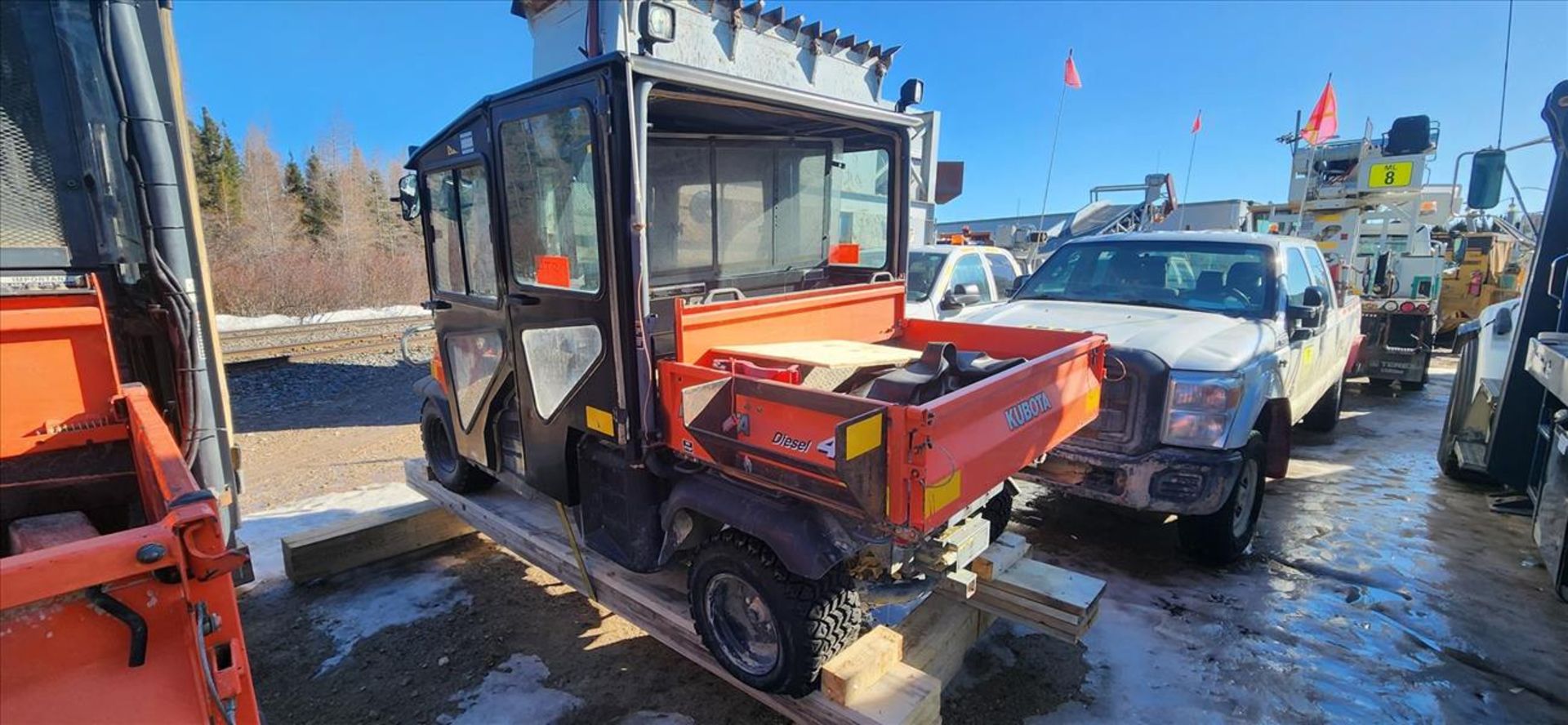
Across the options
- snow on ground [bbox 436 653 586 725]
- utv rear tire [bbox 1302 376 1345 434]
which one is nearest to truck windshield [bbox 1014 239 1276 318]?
utv rear tire [bbox 1302 376 1345 434]

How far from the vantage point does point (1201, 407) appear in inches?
149

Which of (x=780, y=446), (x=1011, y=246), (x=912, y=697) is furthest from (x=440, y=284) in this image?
(x=1011, y=246)

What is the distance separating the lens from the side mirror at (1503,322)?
16.4 ft

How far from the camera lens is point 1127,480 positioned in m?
3.83

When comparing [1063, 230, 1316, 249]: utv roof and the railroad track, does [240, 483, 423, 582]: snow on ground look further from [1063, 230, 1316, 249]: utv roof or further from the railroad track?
[1063, 230, 1316, 249]: utv roof

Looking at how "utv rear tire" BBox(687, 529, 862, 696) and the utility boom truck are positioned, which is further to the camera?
the utility boom truck

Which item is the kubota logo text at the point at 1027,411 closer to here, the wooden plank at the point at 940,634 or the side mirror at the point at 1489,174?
the wooden plank at the point at 940,634

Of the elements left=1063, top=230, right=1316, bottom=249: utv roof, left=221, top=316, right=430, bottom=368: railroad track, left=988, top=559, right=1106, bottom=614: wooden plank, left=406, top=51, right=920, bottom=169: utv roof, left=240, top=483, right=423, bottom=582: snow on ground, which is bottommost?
left=240, top=483, right=423, bottom=582: snow on ground

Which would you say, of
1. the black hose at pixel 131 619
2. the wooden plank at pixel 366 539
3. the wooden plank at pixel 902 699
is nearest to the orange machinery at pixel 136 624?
the black hose at pixel 131 619

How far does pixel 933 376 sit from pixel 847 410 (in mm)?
831

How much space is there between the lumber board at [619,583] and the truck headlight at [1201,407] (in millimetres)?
2187

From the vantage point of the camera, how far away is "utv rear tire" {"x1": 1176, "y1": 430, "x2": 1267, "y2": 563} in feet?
13.4

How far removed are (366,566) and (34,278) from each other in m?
2.55

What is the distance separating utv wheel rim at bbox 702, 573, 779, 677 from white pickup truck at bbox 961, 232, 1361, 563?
2.14m
